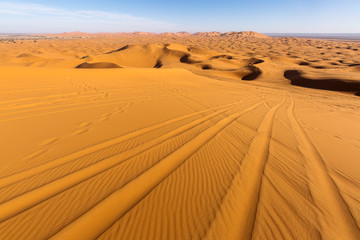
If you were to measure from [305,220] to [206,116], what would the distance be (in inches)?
138

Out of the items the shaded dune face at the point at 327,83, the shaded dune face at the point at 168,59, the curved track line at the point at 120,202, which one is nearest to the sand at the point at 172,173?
the curved track line at the point at 120,202

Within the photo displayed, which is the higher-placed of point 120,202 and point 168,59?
point 120,202

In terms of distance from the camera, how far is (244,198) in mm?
2189

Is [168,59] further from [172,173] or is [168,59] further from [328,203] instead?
[328,203]

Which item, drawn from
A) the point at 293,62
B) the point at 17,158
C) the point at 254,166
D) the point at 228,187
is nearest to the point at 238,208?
the point at 228,187

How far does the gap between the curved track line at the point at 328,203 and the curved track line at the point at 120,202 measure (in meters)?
1.80

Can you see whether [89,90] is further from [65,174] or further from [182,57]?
[182,57]

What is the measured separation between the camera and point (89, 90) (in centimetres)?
752

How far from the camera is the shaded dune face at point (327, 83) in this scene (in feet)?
39.6

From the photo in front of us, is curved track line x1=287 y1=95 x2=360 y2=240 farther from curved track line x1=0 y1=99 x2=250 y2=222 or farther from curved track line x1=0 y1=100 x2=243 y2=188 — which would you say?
curved track line x1=0 y1=100 x2=243 y2=188

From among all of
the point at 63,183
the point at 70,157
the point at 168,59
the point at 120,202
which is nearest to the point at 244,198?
the point at 120,202

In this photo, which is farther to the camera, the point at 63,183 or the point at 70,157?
the point at 70,157

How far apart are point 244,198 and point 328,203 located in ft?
3.34

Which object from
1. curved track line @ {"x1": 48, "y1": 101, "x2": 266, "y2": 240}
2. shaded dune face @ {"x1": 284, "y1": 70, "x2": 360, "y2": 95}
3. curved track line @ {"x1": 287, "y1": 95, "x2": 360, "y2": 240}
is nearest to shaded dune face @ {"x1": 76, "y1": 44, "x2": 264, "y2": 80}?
shaded dune face @ {"x1": 284, "y1": 70, "x2": 360, "y2": 95}
